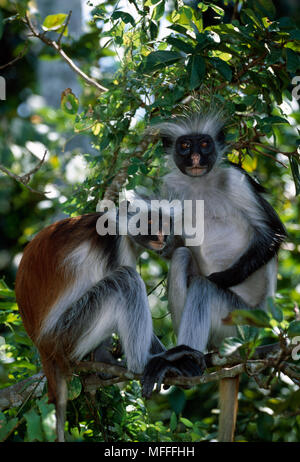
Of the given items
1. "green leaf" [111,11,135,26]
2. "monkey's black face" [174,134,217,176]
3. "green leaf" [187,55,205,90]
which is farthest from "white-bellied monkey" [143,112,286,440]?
"green leaf" [111,11,135,26]

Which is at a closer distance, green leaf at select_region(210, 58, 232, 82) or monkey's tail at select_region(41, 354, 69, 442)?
monkey's tail at select_region(41, 354, 69, 442)

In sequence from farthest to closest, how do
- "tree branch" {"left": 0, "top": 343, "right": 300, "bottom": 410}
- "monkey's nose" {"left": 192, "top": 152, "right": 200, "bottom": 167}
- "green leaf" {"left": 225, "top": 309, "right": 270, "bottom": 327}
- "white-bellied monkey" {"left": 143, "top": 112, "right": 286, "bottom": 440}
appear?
"monkey's nose" {"left": 192, "top": 152, "right": 200, "bottom": 167} < "white-bellied monkey" {"left": 143, "top": 112, "right": 286, "bottom": 440} < "tree branch" {"left": 0, "top": 343, "right": 300, "bottom": 410} < "green leaf" {"left": 225, "top": 309, "right": 270, "bottom": 327}

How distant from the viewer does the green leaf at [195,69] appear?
153 inches

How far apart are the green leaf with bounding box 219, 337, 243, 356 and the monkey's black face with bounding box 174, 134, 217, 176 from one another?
212 centimetres

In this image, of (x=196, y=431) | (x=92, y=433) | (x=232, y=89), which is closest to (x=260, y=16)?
(x=232, y=89)

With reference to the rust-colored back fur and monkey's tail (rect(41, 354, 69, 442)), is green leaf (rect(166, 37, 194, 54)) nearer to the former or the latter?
the rust-colored back fur

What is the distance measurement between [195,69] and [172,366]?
1955 millimetres

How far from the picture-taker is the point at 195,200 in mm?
5125

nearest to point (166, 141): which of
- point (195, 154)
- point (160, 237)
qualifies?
point (195, 154)

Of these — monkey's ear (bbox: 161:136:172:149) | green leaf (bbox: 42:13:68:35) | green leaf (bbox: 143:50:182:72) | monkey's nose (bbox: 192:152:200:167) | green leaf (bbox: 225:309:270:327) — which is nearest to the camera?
green leaf (bbox: 225:309:270:327)

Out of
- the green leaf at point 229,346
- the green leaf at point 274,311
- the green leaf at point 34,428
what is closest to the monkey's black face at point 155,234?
the green leaf at point 229,346

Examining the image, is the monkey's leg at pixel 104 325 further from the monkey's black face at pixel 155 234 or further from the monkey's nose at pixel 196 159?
the monkey's nose at pixel 196 159

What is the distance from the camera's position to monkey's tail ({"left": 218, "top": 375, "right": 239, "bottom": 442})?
4105 mm

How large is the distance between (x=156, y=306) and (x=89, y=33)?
455cm
